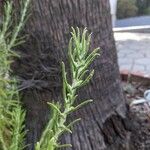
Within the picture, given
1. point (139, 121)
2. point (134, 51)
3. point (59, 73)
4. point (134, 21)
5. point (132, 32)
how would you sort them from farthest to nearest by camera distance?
point (134, 21) → point (132, 32) → point (134, 51) → point (139, 121) → point (59, 73)

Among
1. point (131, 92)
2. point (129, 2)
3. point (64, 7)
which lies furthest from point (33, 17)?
point (129, 2)

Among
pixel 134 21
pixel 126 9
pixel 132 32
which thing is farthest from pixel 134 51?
pixel 126 9

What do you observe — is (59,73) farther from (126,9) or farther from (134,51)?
(126,9)

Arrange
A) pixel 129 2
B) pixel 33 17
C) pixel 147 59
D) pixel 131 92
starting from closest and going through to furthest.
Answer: pixel 33 17 < pixel 131 92 < pixel 147 59 < pixel 129 2

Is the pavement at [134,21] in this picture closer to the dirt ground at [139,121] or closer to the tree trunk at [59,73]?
the dirt ground at [139,121]

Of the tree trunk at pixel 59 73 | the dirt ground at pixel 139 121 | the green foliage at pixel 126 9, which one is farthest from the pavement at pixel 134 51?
the tree trunk at pixel 59 73

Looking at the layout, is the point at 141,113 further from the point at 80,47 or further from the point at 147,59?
the point at 147,59

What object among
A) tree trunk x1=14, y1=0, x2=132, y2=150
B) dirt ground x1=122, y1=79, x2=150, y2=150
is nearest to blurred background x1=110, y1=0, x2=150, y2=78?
dirt ground x1=122, y1=79, x2=150, y2=150
